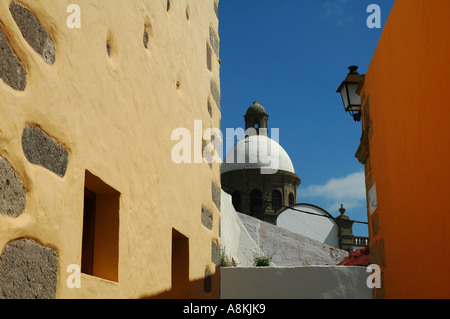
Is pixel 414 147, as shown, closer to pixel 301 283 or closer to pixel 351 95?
pixel 351 95

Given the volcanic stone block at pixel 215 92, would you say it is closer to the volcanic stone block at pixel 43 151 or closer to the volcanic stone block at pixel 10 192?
the volcanic stone block at pixel 43 151

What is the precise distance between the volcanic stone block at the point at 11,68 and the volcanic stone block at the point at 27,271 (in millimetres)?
587

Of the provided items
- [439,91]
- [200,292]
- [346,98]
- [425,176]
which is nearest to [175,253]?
[200,292]

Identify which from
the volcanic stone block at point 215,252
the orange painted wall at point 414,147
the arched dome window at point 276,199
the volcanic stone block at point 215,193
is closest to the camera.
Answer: the orange painted wall at point 414,147

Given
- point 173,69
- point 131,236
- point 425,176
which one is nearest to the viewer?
point 131,236

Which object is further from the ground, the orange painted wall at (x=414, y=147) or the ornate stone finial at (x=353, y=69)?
the ornate stone finial at (x=353, y=69)

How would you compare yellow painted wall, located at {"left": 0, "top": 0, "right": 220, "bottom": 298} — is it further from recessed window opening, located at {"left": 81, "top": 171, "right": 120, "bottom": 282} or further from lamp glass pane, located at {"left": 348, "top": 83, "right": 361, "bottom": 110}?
lamp glass pane, located at {"left": 348, "top": 83, "right": 361, "bottom": 110}

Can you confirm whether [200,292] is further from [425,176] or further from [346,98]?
[346,98]

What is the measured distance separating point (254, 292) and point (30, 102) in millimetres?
4691

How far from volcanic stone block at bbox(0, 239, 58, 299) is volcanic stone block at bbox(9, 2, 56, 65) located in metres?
0.79

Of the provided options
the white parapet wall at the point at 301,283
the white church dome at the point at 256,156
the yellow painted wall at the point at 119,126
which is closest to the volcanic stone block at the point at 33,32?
the yellow painted wall at the point at 119,126

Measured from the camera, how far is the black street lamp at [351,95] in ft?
20.7

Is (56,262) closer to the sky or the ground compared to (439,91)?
closer to the ground

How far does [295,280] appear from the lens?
6434 millimetres
